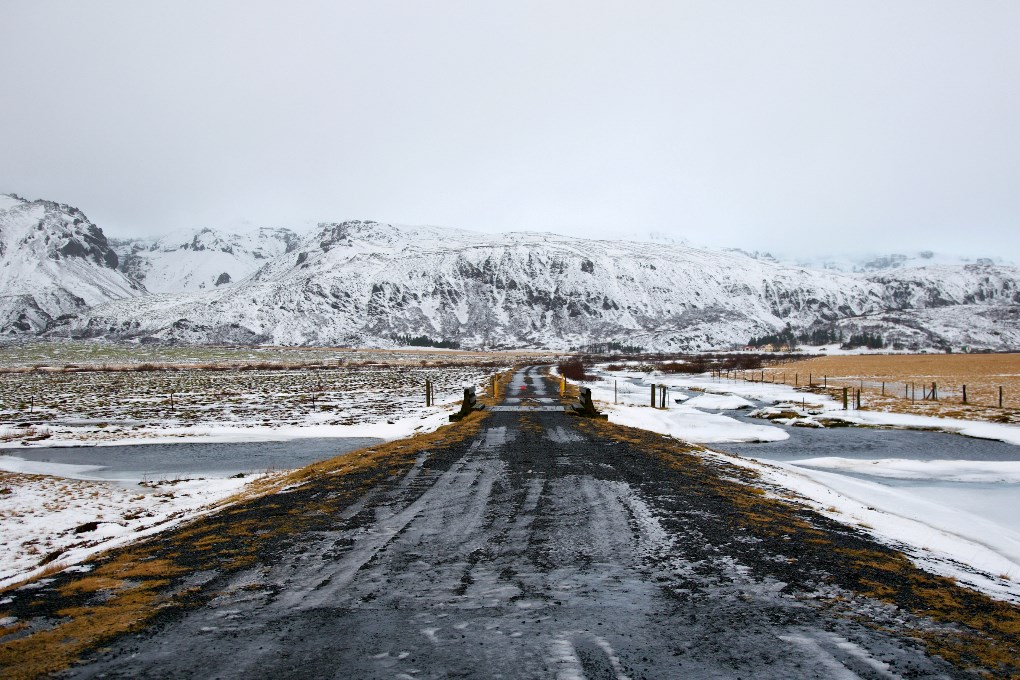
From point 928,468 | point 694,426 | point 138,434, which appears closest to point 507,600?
point 928,468

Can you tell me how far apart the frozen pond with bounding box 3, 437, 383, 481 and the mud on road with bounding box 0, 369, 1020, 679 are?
7.61 meters

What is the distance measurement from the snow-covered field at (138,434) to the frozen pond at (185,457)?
14.7 inches

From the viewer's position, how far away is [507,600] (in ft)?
16.7

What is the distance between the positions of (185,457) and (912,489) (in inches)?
769

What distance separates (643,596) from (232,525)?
552 centimetres

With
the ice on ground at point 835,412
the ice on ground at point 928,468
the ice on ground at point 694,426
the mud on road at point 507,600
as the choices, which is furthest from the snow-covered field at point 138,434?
the ice on ground at point 835,412

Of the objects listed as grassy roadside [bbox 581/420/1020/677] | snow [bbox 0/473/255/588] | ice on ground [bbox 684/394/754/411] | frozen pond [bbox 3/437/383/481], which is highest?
grassy roadside [bbox 581/420/1020/677]

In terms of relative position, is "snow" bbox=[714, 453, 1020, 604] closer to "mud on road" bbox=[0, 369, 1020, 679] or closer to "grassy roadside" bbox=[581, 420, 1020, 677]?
"grassy roadside" bbox=[581, 420, 1020, 677]

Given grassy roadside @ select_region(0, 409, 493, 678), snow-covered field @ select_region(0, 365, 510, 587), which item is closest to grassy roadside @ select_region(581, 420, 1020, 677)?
grassy roadside @ select_region(0, 409, 493, 678)

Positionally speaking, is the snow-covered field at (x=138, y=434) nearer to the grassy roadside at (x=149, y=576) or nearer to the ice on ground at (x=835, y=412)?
the grassy roadside at (x=149, y=576)

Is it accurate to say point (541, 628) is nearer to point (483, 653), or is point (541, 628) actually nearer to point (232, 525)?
point (483, 653)

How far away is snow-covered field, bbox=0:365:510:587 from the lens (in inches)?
360

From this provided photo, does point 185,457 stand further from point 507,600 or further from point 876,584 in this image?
point 876,584

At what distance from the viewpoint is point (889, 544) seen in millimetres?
7133
